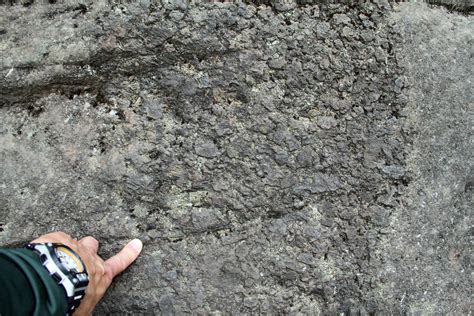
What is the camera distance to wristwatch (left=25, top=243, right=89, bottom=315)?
106 centimetres

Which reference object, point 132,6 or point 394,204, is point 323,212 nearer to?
point 394,204

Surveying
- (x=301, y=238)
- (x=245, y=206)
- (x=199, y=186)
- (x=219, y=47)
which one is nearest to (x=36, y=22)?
(x=219, y=47)

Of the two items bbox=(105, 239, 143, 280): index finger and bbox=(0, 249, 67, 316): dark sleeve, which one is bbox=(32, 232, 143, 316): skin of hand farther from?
bbox=(0, 249, 67, 316): dark sleeve

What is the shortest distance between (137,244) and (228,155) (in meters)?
0.31

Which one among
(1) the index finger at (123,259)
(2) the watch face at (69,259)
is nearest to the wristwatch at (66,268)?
(2) the watch face at (69,259)

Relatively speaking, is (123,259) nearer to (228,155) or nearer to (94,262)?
(94,262)

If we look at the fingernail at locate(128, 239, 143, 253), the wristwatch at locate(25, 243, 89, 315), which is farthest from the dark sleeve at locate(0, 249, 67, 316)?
the fingernail at locate(128, 239, 143, 253)

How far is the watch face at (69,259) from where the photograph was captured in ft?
3.60

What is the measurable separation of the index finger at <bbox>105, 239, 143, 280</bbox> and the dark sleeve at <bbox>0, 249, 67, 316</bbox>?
22 centimetres

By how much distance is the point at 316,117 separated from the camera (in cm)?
136

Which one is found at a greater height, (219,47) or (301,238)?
(219,47)

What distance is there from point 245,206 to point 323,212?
0.64 ft

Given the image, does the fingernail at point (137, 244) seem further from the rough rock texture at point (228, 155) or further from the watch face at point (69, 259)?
the watch face at point (69, 259)

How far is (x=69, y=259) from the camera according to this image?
112cm
